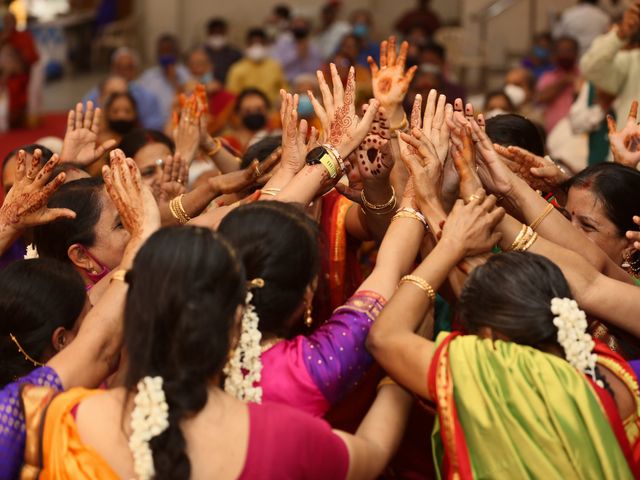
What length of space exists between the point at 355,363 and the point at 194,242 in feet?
1.69

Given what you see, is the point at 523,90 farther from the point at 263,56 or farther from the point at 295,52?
the point at 295,52

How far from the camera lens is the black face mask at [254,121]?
6.49 m

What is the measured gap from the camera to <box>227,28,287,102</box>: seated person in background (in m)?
9.80

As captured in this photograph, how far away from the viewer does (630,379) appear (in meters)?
2.07

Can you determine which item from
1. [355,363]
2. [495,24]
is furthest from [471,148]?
[495,24]

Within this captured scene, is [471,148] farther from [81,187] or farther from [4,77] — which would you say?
[4,77]

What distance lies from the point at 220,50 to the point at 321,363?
9.06 m

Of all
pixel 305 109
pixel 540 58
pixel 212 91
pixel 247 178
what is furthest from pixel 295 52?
pixel 247 178

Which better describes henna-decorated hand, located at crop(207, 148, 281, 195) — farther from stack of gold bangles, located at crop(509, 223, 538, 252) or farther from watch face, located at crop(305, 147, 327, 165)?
stack of gold bangles, located at crop(509, 223, 538, 252)

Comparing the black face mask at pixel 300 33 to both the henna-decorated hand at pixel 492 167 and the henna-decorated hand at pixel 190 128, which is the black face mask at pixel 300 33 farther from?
the henna-decorated hand at pixel 492 167

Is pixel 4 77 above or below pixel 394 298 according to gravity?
below

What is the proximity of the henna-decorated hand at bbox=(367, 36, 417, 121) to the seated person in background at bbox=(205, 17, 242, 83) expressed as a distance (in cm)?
753

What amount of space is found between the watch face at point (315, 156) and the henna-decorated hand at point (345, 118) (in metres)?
0.06

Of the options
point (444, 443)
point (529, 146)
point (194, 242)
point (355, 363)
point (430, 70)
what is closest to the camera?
point (194, 242)
